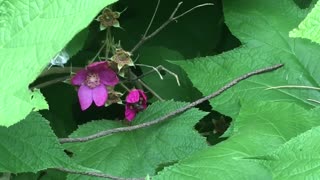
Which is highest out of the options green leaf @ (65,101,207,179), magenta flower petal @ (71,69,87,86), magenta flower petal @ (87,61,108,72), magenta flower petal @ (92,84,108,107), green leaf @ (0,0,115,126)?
green leaf @ (0,0,115,126)

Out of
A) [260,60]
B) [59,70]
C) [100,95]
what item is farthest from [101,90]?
[260,60]

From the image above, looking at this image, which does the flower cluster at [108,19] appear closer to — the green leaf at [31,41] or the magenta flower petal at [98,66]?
the magenta flower petal at [98,66]

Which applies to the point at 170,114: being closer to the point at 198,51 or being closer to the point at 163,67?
the point at 163,67

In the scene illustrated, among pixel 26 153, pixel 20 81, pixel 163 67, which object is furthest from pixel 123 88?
pixel 20 81

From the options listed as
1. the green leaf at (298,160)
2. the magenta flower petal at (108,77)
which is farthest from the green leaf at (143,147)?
the green leaf at (298,160)

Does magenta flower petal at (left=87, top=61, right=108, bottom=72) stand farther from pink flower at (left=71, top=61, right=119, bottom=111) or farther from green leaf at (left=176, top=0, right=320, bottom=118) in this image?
green leaf at (left=176, top=0, right=320, bottom=118)

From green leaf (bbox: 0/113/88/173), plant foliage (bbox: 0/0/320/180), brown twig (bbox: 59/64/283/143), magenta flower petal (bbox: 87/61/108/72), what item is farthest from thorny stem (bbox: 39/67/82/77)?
green leaf (bbox: 0/113/88/173)

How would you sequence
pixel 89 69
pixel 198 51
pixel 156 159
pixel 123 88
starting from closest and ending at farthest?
pixel 156 159 < pixel 89 69 < pixel 123 88 < pixel 198 51
